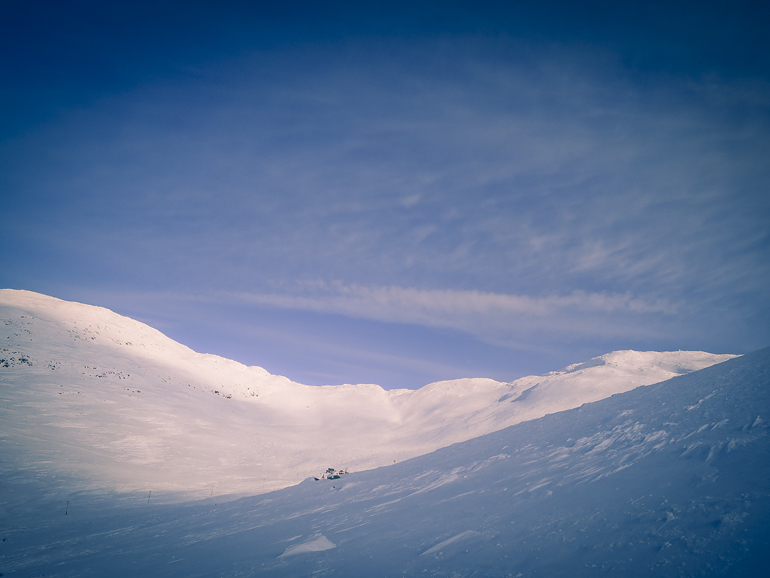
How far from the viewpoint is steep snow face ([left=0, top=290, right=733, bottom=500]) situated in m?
22.3

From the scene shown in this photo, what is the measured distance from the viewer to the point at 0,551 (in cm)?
1099

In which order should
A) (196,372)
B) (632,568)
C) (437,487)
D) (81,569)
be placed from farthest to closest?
1. (196,372)
2. (437,487)
3. (81,569)
4. (632,568)

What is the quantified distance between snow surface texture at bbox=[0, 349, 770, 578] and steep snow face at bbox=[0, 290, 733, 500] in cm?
619

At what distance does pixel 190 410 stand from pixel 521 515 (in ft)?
130

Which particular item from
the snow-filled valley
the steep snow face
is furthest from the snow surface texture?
the steep snow face

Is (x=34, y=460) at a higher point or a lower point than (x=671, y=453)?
higher

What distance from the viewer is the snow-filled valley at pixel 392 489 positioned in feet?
23.1

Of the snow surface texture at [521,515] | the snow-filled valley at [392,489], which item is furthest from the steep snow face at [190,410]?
the snow surface texture at [521,515]

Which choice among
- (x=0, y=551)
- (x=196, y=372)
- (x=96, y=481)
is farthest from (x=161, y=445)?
(x=196, y=372)

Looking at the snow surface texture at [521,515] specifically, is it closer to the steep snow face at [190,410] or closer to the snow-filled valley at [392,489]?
the snow-filled valley at [392,489]

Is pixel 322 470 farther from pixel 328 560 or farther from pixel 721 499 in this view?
pixel 721 499

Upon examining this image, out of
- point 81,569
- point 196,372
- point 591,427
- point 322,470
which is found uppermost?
point 196,372

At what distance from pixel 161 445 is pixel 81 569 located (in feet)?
65.6

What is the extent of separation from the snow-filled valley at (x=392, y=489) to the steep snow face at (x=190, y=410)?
0.28 m
